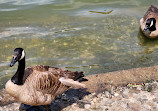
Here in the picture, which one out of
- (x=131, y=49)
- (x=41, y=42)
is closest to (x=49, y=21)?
(x=41, y=42)

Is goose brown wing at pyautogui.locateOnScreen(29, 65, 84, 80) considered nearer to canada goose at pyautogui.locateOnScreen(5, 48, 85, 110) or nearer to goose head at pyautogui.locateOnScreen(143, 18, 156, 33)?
canada goose at pyautogui.locateOnScreen(5, 48, 85, 110)

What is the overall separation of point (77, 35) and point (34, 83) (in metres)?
4.56

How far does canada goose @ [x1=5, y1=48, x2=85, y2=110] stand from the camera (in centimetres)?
402

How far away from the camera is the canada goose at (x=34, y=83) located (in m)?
4.02

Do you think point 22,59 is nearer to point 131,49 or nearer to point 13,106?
point 13,106

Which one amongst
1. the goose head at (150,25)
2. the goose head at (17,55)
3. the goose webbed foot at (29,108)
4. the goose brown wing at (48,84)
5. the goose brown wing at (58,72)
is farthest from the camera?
the goose head at (150,25)

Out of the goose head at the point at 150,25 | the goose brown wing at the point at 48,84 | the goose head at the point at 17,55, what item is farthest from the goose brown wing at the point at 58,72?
the goose head at the point at 150,25

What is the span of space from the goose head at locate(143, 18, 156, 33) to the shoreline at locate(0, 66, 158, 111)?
9.88 ft

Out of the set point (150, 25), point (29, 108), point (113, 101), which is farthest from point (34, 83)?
point (150, 25)

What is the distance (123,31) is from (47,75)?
5.27m

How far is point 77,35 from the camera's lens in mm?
8406

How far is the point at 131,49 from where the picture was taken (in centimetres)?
757

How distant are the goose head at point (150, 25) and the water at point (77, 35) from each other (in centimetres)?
43

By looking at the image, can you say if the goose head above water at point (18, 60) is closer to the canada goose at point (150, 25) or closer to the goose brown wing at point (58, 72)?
the goose brown wing at point (58, 72)
